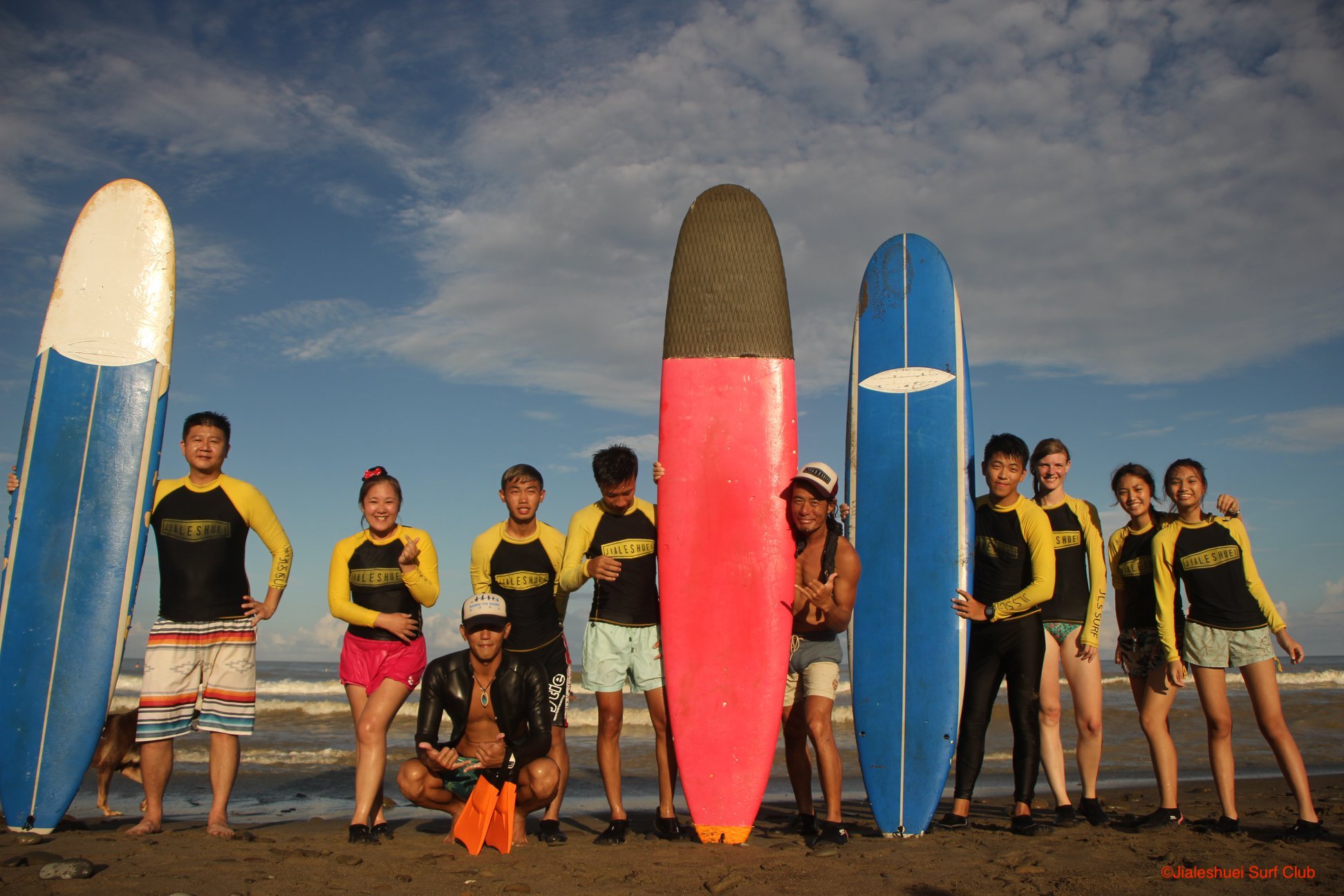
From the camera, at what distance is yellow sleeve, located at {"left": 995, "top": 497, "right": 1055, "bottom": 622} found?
359 centimetres

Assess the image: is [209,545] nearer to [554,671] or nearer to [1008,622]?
[554,671]

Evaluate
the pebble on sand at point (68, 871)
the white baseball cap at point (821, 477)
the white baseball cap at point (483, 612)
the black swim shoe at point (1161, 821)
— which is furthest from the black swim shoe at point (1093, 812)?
the pebble on sand at point (68, 871)

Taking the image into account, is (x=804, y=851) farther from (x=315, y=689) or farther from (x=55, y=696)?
(x=315, y=689)

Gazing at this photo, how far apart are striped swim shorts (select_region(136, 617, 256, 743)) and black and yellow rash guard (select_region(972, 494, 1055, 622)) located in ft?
10.1

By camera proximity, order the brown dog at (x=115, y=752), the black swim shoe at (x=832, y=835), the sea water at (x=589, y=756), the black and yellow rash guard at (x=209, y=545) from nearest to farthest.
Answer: the black swim shoe at (x=832, y=835)
the black and yellow rash guard at (x=209, y=545)
the brown dog at (x=115, y=752)
the sea water at (x=589, y=756)

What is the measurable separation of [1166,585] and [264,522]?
3.79m

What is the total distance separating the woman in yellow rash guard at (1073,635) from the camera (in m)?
3.74

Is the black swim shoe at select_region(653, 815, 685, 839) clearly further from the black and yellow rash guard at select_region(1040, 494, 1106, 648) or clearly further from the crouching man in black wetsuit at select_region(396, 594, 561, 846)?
the black and yellow rash guard at select_region(1040, 494, 1106, 648)

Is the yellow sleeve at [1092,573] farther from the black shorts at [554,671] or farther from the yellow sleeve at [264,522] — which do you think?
the yellow sleeve at [264,522]

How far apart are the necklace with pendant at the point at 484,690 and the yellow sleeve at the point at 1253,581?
10.1 ft

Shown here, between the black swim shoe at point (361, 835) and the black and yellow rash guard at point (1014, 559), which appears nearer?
the black swim shoe at point (361, 835)

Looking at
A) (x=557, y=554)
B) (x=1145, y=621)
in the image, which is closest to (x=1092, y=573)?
(x=1145, y=621)

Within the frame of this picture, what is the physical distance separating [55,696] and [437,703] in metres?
1.77

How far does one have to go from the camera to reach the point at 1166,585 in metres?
3.65
